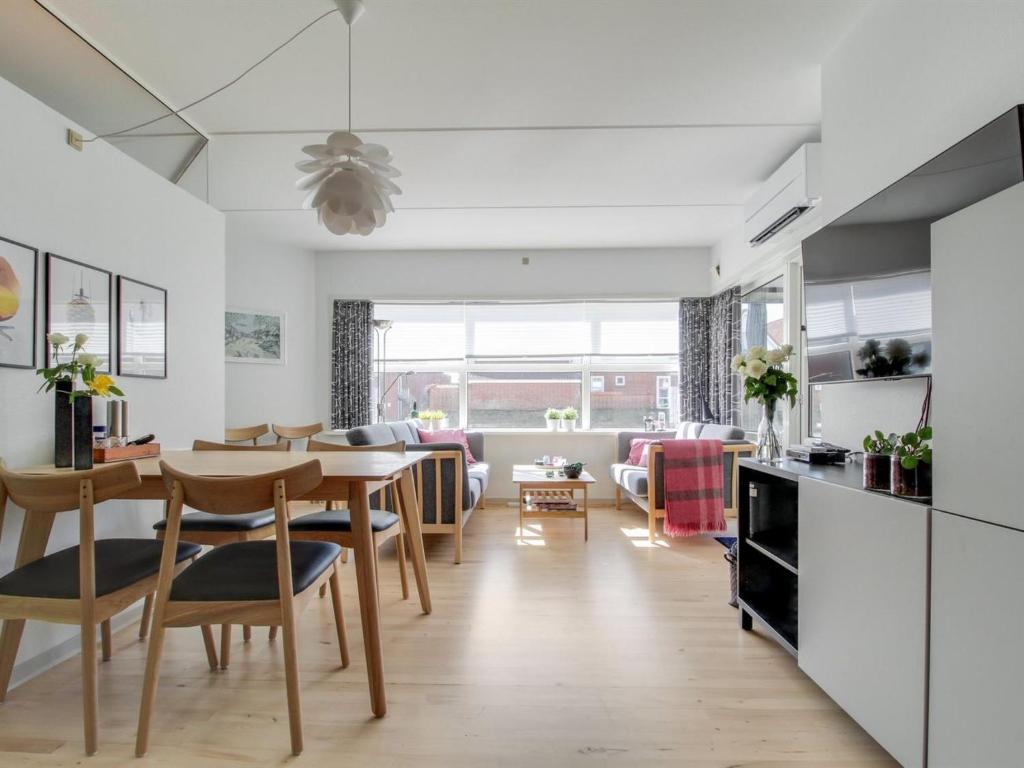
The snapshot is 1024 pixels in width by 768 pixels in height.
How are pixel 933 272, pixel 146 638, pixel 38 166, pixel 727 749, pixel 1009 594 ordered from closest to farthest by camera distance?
pixel 1009 594
pixel 933 272
pixel 727 749
pixel 38 166
pixel 146 638

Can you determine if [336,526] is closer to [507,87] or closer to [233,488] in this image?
[233,488]

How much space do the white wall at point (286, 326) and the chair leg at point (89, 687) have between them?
11.1 feet

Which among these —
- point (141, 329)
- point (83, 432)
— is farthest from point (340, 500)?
point (141, 329)

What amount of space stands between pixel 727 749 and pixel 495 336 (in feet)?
14.7

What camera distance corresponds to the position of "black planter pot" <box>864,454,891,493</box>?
1472 millimetres

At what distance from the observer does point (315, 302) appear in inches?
218

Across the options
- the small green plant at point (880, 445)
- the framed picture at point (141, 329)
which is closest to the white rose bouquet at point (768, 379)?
the small green plant at point (880, 445)

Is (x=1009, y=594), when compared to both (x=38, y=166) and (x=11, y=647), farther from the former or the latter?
(x=38, y=166)

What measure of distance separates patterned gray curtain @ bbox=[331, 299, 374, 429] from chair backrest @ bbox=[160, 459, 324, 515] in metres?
3.97

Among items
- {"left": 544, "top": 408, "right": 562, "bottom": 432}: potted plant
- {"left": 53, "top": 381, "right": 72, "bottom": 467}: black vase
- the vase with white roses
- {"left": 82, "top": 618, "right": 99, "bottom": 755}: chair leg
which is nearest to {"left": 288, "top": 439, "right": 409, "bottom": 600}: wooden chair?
{"left": 82, "top": 618, "right": 99, "bottom": 755}: chair leg

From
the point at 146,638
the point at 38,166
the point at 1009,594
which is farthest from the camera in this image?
the point at 146,638

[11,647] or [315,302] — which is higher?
[315,302]

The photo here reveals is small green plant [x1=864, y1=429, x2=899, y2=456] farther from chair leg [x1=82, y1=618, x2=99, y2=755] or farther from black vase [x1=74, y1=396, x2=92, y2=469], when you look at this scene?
black vase [x1=74, y1=396, x2=92, y2=469]

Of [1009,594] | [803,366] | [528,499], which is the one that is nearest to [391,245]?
[528,499]
